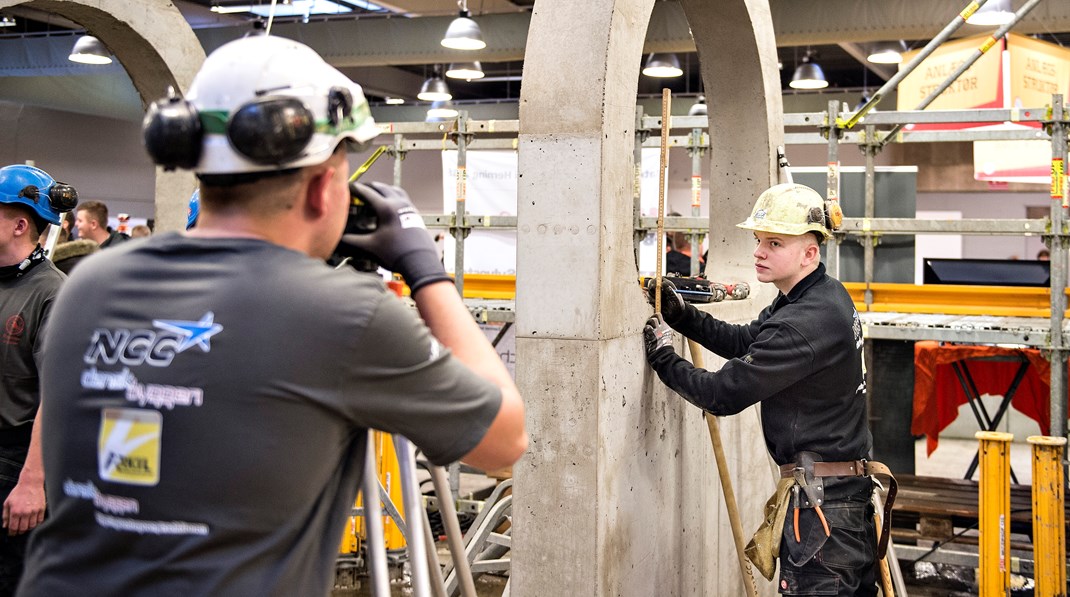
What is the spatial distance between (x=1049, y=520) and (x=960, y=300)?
315 centimetres

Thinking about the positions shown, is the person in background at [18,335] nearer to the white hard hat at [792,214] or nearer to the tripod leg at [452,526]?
the tripod leg at [452,526]

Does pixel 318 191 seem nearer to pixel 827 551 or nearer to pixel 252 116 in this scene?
pixel 252 116

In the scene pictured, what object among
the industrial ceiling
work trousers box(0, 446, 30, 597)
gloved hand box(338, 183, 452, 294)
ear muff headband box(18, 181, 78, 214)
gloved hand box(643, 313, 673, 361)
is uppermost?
the industrial ceiling

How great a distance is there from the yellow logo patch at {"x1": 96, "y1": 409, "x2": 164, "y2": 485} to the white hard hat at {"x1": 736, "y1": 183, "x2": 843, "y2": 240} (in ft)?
10.1

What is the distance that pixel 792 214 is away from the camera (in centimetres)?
415

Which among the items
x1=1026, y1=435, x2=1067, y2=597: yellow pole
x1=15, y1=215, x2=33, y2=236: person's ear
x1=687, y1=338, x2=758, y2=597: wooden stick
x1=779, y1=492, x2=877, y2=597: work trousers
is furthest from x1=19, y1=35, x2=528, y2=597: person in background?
x1=1026, y1=435, x2=1067, y2=597: yellow pole

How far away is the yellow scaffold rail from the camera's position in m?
8.17

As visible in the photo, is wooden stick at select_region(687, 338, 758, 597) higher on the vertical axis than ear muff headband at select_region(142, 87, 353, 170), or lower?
lower

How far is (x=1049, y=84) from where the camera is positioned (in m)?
11.5

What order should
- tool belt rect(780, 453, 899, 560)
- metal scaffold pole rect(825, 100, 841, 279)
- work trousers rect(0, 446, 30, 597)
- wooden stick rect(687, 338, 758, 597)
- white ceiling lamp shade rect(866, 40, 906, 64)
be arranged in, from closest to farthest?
work trousers rect(0, 446, 30, 597), tool belt rect(780, 453, 899, 560), wooden stick rect(687, 338, 758, 597), metal scaffold pole rect(825, 100, 841, 279), white ceiling lamp shade rect(866, 40, 906, 64)

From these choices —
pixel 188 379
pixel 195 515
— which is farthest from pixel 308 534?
pixel 188 379

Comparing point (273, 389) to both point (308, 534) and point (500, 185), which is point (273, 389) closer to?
point (308, 534)

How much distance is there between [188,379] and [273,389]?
4.8 inches

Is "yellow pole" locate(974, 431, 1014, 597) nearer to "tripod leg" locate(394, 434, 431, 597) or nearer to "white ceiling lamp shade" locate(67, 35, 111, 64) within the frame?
"tripod leg" locate(394, 434, 431, 597)
